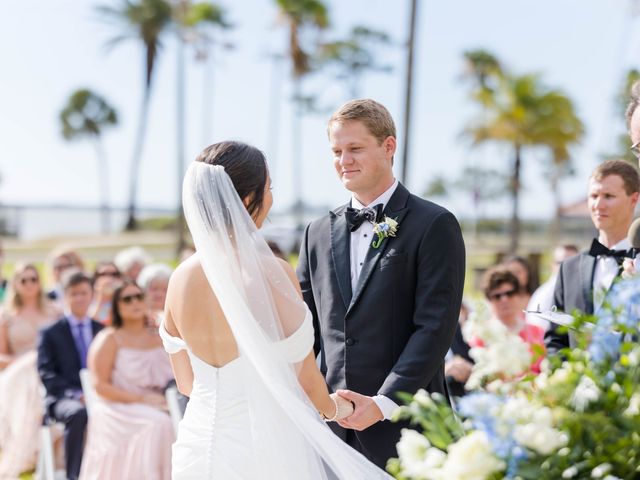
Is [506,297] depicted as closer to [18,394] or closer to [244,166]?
[244,166]

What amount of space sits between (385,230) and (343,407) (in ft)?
2.42

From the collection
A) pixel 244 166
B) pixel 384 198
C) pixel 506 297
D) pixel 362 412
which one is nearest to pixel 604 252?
pixel 384 198

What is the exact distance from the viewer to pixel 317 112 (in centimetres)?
4200

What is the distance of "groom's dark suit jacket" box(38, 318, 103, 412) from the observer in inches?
263

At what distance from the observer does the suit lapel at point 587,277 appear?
4086mm

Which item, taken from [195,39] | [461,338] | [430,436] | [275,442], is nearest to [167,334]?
[275,442]

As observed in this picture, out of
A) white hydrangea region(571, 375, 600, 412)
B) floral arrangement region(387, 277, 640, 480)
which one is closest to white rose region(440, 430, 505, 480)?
floral arrangement region(387, 277, 640, 480)

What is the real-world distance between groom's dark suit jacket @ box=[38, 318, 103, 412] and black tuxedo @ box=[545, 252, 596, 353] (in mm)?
4193

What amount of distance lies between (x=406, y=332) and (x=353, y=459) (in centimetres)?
63

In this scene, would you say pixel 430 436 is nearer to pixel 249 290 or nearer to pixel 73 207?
pixel 249 290

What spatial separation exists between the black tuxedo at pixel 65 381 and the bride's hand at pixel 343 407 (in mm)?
4004

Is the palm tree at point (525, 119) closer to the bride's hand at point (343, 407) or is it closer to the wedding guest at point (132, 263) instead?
the wedding guest at point (132, 263)

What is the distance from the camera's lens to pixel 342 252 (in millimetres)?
3367

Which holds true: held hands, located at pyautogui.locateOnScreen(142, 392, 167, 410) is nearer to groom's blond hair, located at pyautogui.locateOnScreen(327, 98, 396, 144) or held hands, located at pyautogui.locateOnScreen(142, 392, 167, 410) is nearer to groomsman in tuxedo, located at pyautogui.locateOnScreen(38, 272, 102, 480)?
groomsman in tuxedo, located at pyautogui.locateOnScreen(38, 272, 102, 480)
